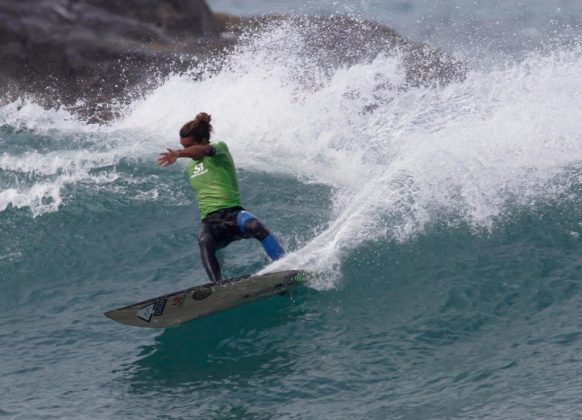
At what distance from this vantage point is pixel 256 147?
14.8 m

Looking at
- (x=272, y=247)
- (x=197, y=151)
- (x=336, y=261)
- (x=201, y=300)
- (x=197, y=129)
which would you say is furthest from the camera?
(x=336, y=261)

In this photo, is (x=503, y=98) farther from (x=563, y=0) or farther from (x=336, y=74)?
(x=563, y=0)

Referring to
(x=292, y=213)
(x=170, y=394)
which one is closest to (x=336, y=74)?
(x=292, y=213)

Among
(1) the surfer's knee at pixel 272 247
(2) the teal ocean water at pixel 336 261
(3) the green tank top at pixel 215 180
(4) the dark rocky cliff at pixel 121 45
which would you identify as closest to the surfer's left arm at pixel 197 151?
(3) the green tank top at pixel 215 180

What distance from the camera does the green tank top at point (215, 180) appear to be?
9461mm

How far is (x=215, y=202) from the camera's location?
947 cm

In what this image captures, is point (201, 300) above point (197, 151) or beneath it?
beneath

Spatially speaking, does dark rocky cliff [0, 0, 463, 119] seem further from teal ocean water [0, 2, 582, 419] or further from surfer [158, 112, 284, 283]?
surfer [158, 112, 284, 283]

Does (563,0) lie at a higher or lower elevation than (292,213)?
higher

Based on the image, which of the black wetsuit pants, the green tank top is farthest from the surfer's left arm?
the black wetsuit pants

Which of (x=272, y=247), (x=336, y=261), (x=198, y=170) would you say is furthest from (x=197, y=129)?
(x=336, y=261)

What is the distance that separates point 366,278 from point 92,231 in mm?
3611

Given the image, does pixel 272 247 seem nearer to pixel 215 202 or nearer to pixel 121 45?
pixel 215 202

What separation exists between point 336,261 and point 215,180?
148cm
